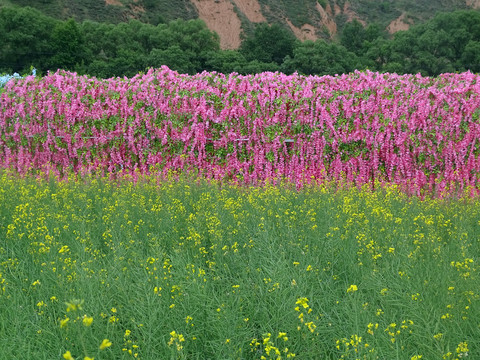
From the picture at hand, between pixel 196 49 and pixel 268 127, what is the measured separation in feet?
182

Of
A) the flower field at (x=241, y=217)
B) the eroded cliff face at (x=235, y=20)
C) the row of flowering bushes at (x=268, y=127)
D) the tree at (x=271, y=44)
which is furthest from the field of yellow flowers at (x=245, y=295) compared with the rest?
the eroded cliff face at (x=235, y=20)

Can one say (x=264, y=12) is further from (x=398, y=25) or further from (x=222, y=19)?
(x=398, y=25)

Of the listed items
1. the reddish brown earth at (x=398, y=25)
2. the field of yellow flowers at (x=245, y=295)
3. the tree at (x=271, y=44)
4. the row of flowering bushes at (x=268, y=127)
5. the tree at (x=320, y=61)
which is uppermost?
the reddish brown earth at (x=398, y=25)

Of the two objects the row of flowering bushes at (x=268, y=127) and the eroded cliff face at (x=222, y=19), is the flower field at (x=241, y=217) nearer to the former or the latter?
the row of flowering bushes at (x=268, y=127)

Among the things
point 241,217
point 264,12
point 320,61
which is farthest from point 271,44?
point 241,217

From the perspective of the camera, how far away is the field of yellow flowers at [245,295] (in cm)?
269

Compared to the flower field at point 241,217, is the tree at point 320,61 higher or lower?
higher

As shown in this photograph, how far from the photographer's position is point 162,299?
3.26 m

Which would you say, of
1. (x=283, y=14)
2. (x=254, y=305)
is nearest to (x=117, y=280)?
(x=254, y=305)

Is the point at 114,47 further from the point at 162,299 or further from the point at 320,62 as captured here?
the point at 162,299

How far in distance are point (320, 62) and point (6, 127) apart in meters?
50.1

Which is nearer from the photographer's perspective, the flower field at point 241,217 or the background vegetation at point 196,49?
the flower field at point 241,217

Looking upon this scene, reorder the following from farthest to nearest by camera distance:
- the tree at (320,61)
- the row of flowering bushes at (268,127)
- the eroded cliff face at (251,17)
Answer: the eroded cliff face at (251,17) → the tree at (320,61) → the row of flowering bushes at (268,127)

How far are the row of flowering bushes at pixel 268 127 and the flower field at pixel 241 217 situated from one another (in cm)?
4
